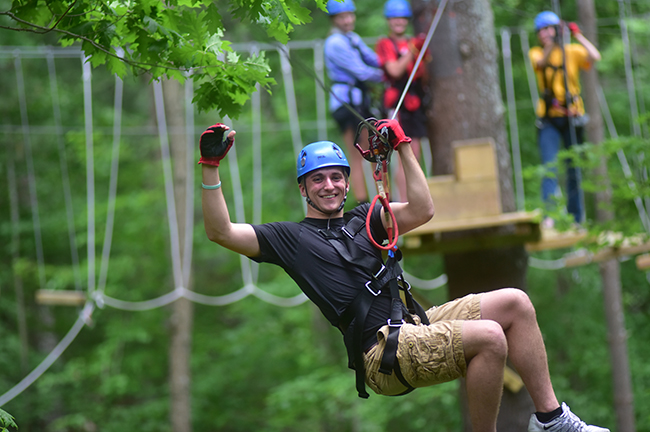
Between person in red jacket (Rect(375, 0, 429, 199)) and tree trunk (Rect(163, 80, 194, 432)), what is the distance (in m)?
5.31

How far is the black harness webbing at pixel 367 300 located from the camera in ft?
9.45

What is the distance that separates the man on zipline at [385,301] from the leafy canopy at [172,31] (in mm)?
246

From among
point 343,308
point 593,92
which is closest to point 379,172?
point 343,308

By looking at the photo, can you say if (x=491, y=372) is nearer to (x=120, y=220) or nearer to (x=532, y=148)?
(x=532, y=148)

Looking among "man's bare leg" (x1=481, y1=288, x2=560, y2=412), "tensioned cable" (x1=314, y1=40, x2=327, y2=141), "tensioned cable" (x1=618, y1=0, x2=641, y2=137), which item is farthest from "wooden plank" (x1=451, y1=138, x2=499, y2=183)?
"tensioned cable" (x1=314, y1=40, x2=327, y2=141)

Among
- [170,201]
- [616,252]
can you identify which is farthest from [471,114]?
[170,201]

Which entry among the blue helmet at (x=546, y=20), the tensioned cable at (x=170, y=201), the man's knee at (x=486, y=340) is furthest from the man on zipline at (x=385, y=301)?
the tensioned cable at (x=170, y=201)

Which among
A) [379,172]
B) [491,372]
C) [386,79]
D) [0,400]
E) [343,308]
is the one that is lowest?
[0,400]

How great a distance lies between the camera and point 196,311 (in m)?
13.6

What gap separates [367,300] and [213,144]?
2.91 feet

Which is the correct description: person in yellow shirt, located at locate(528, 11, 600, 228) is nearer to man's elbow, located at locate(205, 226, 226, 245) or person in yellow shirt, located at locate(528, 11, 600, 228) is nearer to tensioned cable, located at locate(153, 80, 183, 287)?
man's elbow, located at locate(205, 226, 226, 245)

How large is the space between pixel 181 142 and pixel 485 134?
19.7ft

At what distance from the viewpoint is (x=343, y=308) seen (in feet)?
9.66

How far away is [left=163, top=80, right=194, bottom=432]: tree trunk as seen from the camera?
10.3 m
